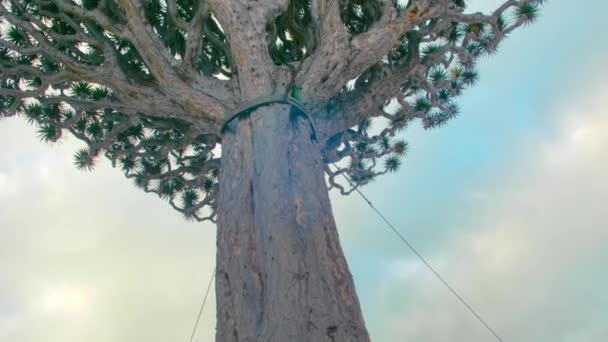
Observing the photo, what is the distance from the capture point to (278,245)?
2.76 metres

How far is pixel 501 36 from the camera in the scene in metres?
6.53

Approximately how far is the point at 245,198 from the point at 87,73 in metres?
2.76

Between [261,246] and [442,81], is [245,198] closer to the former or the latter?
[261,246]

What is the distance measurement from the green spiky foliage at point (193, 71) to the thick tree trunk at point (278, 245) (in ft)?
1.94

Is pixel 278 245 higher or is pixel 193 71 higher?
pixel 193 71

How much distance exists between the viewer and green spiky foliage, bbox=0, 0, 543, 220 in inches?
174

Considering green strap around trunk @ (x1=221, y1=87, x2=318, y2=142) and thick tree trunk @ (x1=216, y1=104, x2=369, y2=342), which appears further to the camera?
green strap around trunk @ (x1=221, y1=87, x2=318, y2=142)

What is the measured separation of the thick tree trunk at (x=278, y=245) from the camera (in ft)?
8.07

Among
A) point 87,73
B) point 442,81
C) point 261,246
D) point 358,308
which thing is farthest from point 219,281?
point 442,81

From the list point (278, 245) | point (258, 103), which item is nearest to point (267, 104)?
point (258, 103)

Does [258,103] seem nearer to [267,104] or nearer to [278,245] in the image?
[267,104]

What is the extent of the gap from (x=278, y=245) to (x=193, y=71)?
2214 mm

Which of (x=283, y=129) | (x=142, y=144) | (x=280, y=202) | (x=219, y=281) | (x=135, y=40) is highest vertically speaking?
(x=142, y=144)

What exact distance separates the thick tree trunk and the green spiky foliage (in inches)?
23.3
